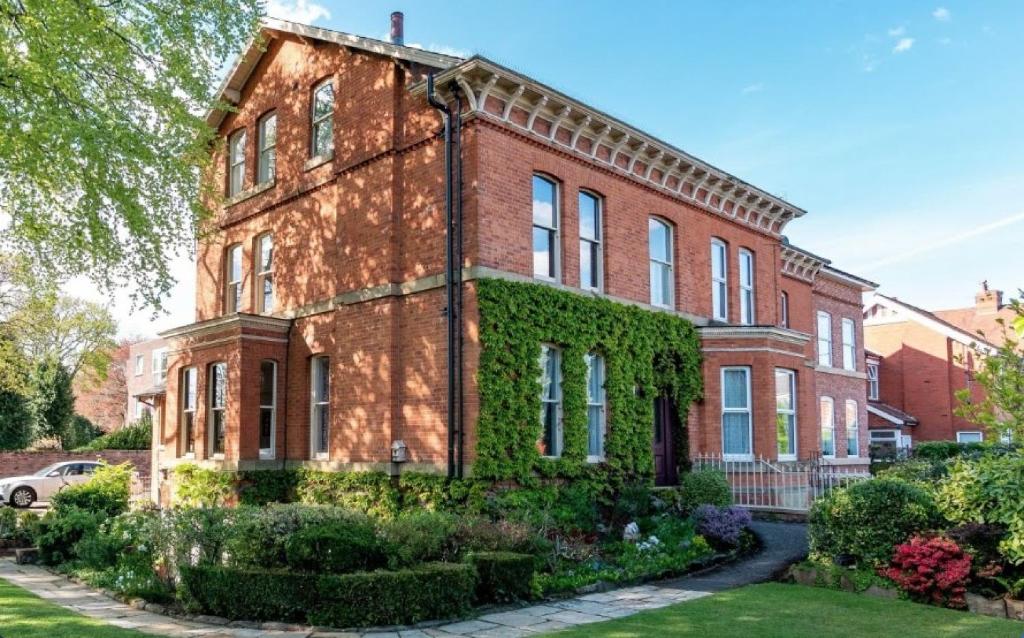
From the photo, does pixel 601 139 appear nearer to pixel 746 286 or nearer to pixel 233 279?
pixel 746 286

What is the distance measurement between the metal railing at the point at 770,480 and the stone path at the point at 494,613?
4401 millimetres

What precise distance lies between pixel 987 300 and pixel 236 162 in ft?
143

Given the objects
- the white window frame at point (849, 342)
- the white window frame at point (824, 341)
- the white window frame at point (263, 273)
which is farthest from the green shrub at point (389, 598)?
the white window frame at point (849, 342)

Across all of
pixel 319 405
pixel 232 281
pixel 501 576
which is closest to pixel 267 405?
pixel 319 405

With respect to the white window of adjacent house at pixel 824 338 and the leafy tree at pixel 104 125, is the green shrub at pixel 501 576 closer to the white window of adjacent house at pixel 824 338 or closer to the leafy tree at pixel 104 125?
the leafy tree at pixel 104 125

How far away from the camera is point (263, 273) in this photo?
20891 mm

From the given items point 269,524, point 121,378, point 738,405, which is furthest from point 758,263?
point 121,378

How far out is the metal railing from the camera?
1895 cm

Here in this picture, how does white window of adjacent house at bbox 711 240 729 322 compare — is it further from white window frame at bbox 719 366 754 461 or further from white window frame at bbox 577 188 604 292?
white window frame at bbox 577 188 604 292

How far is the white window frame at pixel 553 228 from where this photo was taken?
55.2 ft

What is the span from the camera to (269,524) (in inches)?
422

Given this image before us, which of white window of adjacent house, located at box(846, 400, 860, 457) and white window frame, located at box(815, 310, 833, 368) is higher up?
white window frame, located at box(815, 310, 833, 368)

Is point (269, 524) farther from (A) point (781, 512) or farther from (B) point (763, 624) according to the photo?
(A) point (781, 512)

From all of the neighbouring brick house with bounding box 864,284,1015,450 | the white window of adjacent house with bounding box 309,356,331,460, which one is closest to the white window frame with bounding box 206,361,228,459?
the white window of adjacent house with bounding box 309,356,331,460
